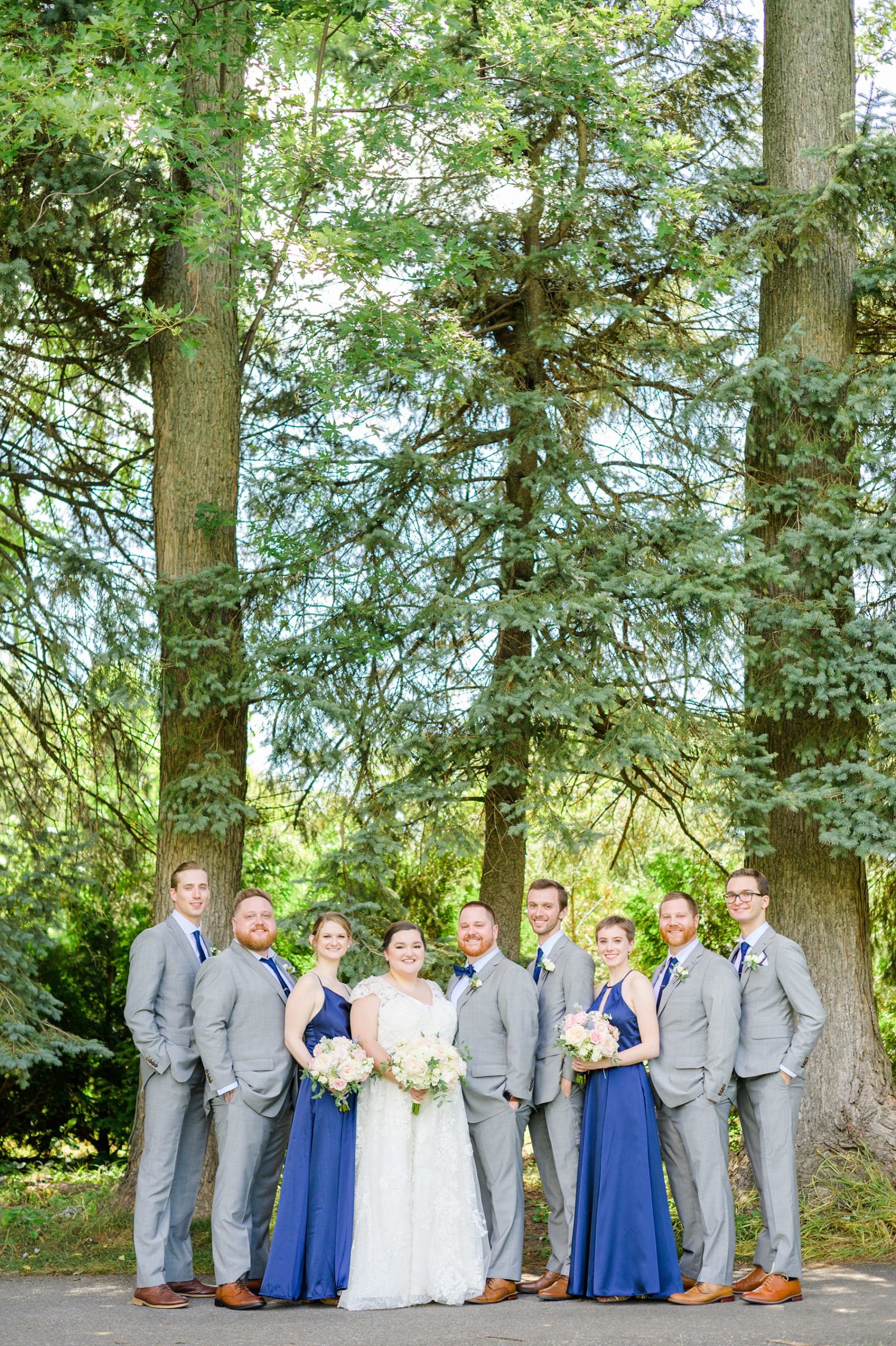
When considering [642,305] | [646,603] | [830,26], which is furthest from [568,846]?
[830,26]

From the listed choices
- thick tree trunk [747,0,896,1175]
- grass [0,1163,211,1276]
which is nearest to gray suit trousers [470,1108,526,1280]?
Result: grass [0,1163,211,1276]

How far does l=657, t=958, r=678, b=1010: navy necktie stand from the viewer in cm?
632

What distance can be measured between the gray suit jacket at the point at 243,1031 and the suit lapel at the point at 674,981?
1814 mm

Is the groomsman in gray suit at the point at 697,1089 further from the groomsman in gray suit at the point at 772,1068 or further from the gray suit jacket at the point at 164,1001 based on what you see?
the gray suit jacket at the point at 164,1001

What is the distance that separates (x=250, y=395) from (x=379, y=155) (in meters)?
2.15

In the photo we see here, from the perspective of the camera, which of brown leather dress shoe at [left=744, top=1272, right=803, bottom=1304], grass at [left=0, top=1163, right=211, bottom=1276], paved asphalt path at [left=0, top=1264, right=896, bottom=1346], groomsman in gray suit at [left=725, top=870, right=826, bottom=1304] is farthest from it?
grass at [left=0, top=1163, right=211, bottom=1276]

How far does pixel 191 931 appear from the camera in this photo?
6426 millimetres

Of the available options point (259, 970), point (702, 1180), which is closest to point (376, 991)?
point (259, 970)

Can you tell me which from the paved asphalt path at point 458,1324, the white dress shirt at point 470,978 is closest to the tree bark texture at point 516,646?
the white dress shirt at point 470,978

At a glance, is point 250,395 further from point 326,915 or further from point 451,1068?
point 451,1068

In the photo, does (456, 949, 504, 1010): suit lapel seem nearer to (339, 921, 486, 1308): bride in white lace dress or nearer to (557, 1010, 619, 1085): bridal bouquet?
(339, 921, 486, 1308): bride in white lace dress

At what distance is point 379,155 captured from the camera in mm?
8523

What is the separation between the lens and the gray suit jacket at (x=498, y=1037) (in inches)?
245

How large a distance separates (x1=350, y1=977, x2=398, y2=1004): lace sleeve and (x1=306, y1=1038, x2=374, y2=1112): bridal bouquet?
263 millimetres
